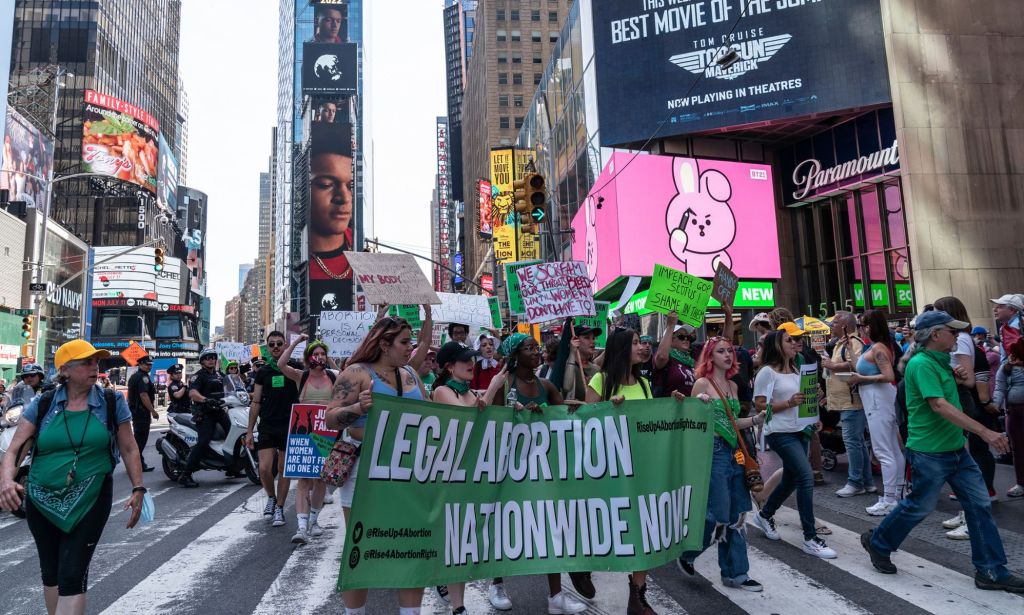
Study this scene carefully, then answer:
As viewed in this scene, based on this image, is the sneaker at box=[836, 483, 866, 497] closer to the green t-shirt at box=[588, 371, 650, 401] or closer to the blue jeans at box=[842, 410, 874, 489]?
the blue jeans at box=[842, 410, 874, 489]

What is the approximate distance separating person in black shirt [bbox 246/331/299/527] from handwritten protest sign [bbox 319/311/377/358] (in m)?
3.63

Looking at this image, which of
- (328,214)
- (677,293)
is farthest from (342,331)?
(328,214)

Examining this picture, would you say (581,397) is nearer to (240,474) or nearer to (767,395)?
(767,395)

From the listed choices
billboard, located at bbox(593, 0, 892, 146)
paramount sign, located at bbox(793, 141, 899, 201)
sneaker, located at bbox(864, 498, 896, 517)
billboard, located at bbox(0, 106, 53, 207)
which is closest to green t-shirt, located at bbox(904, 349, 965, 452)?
sneaker, located at bbox(864, 498, 896, 517)

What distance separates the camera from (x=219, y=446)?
10.5 metres

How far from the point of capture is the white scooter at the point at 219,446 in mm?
10312

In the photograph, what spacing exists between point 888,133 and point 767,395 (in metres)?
21.8

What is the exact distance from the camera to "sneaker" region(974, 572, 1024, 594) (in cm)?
451

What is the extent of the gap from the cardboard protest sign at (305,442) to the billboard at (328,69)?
145 meters

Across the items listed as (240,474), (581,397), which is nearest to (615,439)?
(581,397)

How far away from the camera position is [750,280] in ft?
88.2

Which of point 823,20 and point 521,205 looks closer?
point 521,205

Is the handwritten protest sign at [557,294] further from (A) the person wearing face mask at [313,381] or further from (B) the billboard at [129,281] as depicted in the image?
(B) the billboard at [129,281]

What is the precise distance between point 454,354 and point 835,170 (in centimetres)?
2511
